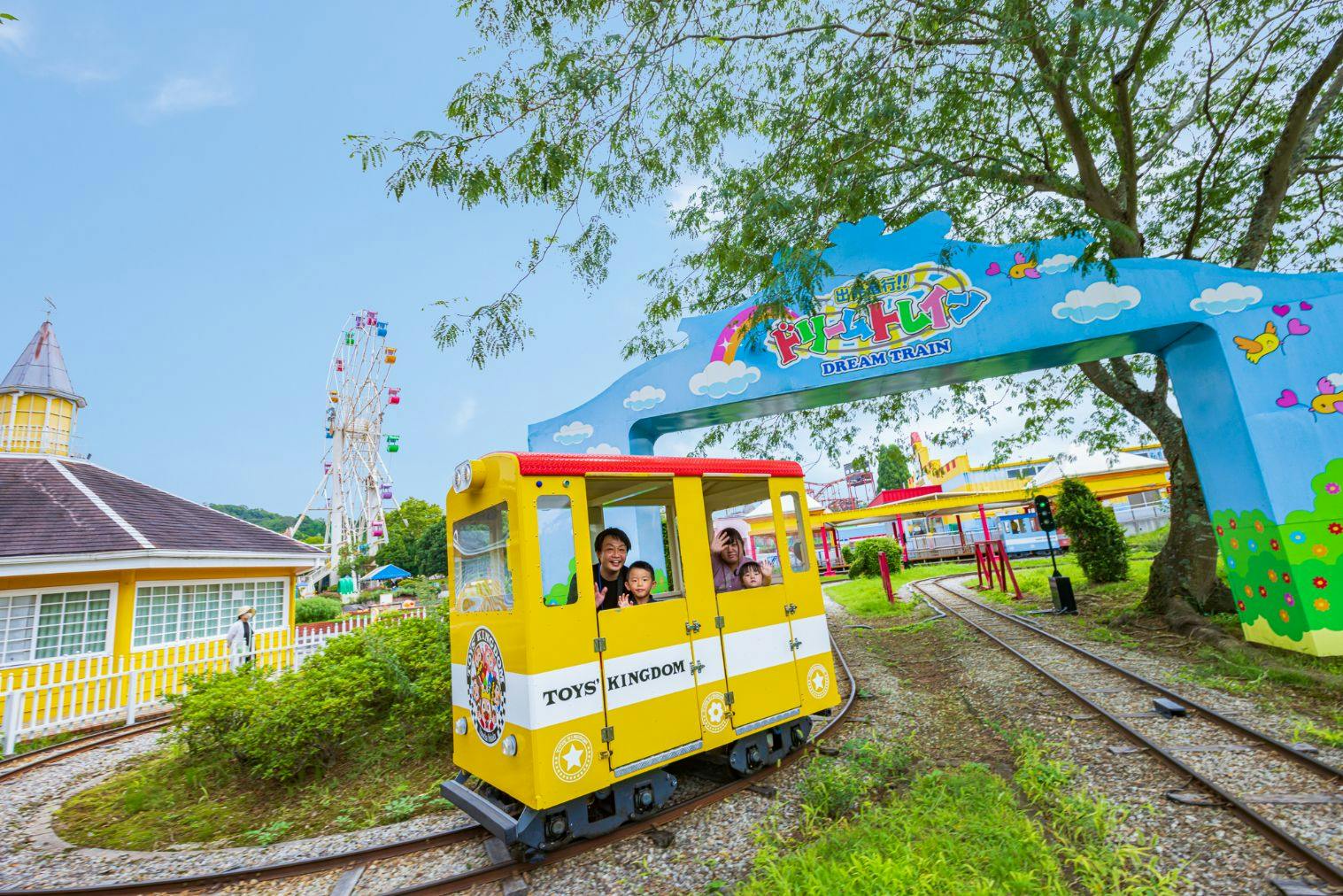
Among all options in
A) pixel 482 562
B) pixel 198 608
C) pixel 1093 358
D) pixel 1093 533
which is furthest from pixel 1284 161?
pixel 198 608

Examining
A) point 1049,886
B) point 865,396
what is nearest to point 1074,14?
point 865,396

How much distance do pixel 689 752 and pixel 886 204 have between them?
893cm

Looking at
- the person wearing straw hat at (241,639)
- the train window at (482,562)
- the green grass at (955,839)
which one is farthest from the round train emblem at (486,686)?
the person wearing straw hat at (241,639)

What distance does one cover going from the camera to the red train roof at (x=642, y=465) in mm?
4223

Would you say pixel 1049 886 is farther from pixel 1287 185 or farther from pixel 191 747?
pixel 1287 185

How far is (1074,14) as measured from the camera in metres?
5.25

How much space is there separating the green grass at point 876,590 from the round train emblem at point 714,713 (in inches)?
458

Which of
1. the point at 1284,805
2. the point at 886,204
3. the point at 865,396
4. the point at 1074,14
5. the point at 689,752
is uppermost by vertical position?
the point at 886,204

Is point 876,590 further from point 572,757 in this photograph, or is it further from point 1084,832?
point 572,757

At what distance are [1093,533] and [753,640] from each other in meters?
14.4

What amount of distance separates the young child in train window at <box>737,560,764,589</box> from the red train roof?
0.87 meters

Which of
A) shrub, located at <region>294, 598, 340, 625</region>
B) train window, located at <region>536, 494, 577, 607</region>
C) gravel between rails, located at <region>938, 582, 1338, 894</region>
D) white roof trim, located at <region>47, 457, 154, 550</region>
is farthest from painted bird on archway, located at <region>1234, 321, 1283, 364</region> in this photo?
shrub, located at <region>294, 598, 340, 625</region>

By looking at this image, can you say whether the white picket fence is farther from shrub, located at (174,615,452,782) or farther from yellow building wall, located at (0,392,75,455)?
yellow building wall, located at (0,392,75,455)

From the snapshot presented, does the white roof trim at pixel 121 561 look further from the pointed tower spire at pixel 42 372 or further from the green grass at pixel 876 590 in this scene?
the green grass at pixel 876 590
